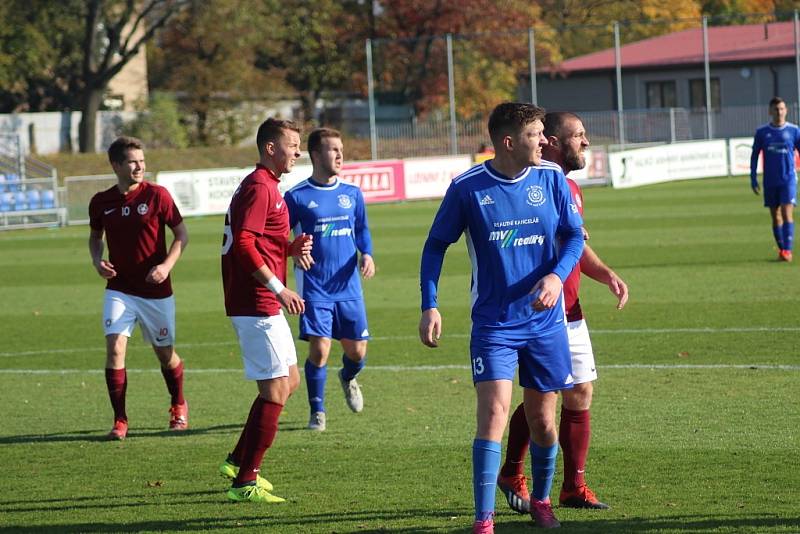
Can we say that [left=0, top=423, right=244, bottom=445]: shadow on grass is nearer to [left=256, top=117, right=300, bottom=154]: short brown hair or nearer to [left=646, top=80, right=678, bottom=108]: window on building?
[left=256, top=117, right=300, bottom=154]: short brown hair

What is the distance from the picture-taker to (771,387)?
30.3ft

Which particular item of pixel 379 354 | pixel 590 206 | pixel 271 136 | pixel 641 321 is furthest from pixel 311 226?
pixel 590 206

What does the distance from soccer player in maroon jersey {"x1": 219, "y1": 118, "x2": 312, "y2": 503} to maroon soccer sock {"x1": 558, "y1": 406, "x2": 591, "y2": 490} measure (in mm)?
1556

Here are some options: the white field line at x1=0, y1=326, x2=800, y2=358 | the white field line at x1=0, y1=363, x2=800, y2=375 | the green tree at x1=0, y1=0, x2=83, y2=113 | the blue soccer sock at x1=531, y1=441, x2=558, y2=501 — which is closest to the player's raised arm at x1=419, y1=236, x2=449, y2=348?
the blue soccer sock at x1=531, y1=441, x2=558, y2=501

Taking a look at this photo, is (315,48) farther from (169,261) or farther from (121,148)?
(169,261)

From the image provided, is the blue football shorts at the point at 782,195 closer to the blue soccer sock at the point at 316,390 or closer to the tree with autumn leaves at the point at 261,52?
the blue soccer sock at the point at 316,390

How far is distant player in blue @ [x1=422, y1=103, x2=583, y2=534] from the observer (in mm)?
5555

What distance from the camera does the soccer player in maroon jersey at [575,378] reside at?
623 cm

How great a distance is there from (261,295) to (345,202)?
8.22ft

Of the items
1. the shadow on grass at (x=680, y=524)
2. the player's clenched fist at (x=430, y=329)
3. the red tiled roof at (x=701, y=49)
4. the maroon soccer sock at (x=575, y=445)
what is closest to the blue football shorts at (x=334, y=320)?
the maroon soccer sock at (x=575, y=445)

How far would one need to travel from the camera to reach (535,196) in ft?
18.6

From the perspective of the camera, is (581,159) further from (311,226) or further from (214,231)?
(214,231)

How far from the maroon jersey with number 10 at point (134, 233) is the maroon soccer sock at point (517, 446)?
332 centimetres

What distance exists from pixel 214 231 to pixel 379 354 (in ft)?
50.8
